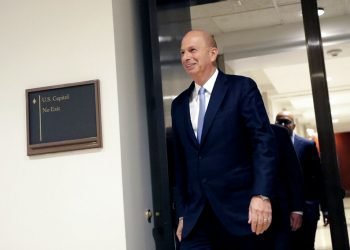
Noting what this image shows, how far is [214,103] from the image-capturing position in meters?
2.00

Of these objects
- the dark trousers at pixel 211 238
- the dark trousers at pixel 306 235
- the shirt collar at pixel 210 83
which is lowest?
the dark trousers at pixel 306 235

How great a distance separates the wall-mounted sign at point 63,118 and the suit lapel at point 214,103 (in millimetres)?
559

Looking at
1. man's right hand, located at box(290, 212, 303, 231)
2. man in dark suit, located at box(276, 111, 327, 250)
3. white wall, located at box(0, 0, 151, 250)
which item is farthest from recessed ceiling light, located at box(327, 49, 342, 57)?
white wall, located at box(0, 0, 151, 250)

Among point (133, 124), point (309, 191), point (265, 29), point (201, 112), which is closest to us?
point (201, 112)

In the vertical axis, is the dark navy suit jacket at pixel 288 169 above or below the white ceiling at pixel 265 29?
below

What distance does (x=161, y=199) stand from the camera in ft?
7.83

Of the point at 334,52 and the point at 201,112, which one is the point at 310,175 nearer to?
the point at 201,112

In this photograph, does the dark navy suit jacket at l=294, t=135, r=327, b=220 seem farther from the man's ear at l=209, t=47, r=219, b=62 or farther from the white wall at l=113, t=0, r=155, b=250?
the man's ear at l=209, t=47, r=219, b=62

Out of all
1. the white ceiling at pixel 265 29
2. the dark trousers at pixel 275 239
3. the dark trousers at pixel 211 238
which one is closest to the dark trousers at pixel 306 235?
the dark trousers at pixel 275 239

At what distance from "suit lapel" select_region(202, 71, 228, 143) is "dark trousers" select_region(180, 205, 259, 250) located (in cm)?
38

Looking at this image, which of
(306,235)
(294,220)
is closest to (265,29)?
(306,235)

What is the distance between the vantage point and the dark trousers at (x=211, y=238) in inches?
77.4

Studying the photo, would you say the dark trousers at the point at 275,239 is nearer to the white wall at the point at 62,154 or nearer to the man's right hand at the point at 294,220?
the man's right hand at the point at 294,220

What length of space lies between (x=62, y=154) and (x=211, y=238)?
885 mm
